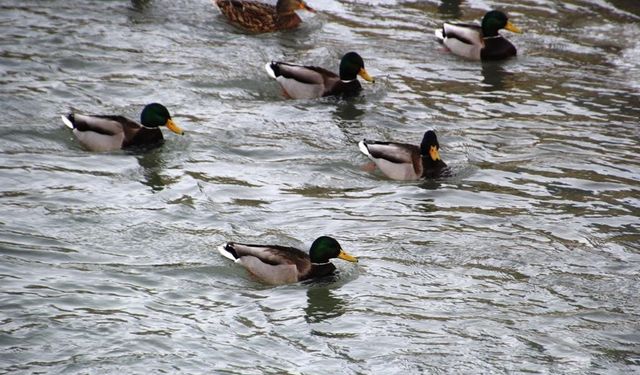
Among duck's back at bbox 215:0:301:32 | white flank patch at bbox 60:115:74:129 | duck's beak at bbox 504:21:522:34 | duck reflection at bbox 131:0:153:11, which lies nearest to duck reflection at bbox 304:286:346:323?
white flank patch at bbox 60:115:74:129

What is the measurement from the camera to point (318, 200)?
13344mm

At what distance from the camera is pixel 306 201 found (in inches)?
523

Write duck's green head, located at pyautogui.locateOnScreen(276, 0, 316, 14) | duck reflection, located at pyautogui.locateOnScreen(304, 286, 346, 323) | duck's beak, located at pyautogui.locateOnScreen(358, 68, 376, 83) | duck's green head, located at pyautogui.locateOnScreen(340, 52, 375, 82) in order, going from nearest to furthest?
1. duck reflection, located at pyautogui.locateOnScreen(304, 286, 346, 323)
2. duck's green head, located at pyautogui.locateOnScreen(340, 52, 375, 82)
3. duck's beak, located at pyautogui.locateOnScreen(358, 68, 376, 83)
4. duck's green head, located at pyautogui.locateOnScreen(276, 0, 316, 14)

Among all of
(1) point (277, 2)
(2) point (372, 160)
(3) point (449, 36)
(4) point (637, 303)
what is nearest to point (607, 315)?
(4) point (637, 303)

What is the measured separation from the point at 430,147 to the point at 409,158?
291 millimetres

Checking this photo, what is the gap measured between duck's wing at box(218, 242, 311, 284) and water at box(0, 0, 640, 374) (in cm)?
17

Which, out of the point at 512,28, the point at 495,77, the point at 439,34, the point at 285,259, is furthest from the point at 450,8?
the point at 285,259

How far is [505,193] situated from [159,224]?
407 cm

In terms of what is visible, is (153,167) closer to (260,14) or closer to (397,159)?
(397,159)

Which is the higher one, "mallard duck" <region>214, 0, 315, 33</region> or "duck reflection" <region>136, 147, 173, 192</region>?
"mallard duck" <region>214, 0, 315, 33</region>

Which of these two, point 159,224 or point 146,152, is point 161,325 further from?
point 146,152

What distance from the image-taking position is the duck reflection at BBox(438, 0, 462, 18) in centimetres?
2117

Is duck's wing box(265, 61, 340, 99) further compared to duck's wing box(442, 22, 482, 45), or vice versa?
duck's wing box(442, 22, 482, 45)

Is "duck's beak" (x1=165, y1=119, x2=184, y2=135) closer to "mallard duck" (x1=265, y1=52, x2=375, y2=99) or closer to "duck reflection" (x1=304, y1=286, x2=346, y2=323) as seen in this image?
"mallard duck" (x1=265, y1=52, x2=375, y2=99)
